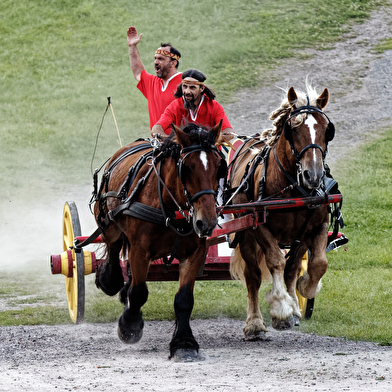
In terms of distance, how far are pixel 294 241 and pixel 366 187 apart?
8.37 meters

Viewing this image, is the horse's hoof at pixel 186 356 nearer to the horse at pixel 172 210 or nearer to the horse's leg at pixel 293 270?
the horse at pixel 172 210

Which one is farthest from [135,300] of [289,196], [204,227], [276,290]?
[289,196]

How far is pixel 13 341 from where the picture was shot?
231 inches

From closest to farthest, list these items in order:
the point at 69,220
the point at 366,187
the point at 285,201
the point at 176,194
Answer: the point at 176,194
the point at 285,201
the point at 69,220
the point at 366,187

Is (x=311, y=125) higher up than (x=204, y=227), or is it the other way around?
(x=311, y=125)

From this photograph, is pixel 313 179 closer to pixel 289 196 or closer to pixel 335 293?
pixel 289 196

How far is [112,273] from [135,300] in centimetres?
102

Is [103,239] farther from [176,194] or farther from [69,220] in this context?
[176,194]

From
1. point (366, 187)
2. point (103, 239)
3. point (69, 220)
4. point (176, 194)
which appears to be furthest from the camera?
point (366, 187)

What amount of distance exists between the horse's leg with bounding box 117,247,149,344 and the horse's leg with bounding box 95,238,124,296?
83 cm

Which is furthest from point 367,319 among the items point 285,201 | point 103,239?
point 103,239

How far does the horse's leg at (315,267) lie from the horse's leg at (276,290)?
10.1 inches

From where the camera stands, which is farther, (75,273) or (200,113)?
(75,273)

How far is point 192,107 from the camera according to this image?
577cm
